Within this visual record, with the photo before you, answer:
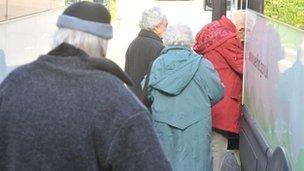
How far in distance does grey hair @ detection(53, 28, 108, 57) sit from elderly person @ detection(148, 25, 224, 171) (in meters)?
2.41

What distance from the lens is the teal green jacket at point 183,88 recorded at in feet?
15.5

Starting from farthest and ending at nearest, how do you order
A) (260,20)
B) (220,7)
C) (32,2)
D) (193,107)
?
(220,7), (32,2), (260,20), (193,107)

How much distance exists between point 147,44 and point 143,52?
8 centimetres

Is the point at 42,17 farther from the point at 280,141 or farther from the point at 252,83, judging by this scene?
the point at 280,141

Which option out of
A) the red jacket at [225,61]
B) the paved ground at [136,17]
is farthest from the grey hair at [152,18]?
the paved ground at [136,17]

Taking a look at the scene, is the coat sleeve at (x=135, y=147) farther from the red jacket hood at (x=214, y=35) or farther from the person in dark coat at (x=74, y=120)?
the red jacket hood at (x=214, y=35)

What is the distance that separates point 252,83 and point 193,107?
34.8 inches

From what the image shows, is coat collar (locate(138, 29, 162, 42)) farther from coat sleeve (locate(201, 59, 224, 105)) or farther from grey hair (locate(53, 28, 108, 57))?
grey hair (locate(53, 28, 108, 57))

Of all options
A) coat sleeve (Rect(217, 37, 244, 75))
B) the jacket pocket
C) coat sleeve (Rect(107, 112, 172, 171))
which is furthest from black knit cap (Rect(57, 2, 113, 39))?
coat sleeve (Rect(217, 37, 244, 75))

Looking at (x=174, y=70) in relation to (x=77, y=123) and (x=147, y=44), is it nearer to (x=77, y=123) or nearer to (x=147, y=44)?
(x=147, y=44)

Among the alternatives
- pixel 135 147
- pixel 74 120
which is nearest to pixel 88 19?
pixel 74 120

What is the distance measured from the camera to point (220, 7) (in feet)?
23.6

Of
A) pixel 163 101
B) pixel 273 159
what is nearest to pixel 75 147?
pixel 273 159

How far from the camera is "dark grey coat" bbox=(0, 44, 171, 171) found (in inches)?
Answer: 85.0
